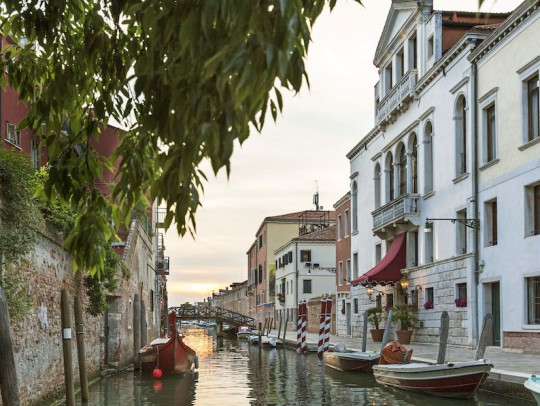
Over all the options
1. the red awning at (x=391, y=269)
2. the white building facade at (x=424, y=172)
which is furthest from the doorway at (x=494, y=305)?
the red awning at (x=391, y=269)

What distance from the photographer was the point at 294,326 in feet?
175

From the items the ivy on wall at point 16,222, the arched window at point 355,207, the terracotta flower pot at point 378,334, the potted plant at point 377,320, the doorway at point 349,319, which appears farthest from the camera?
the doorway at point 349,319

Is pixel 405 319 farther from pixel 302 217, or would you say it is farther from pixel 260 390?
pixel 302 217

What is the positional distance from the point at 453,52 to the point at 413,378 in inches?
448

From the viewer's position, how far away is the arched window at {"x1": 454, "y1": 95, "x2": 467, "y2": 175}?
22266mm

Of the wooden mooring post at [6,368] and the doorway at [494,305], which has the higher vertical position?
the wooden mooring post at [6,368]

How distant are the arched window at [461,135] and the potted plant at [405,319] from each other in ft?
16.7

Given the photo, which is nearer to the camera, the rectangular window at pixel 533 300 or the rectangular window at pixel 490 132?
the rectangular window at pixel 533 300

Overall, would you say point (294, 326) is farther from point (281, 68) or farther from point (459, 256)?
point (281, 68)

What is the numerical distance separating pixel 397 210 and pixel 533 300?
349 inches

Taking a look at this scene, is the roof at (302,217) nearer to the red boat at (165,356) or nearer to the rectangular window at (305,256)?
the rectangular window at (305,256)

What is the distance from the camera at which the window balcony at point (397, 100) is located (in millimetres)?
25938

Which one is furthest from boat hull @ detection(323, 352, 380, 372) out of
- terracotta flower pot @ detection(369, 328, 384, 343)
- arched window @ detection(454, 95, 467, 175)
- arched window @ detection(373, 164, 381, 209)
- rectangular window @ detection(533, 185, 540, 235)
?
arched window @ detection(373, 164, 381, 209)

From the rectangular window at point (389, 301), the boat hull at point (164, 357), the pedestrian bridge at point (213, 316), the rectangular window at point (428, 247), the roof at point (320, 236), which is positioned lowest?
the pedestrian bridge at point (213, 316)
